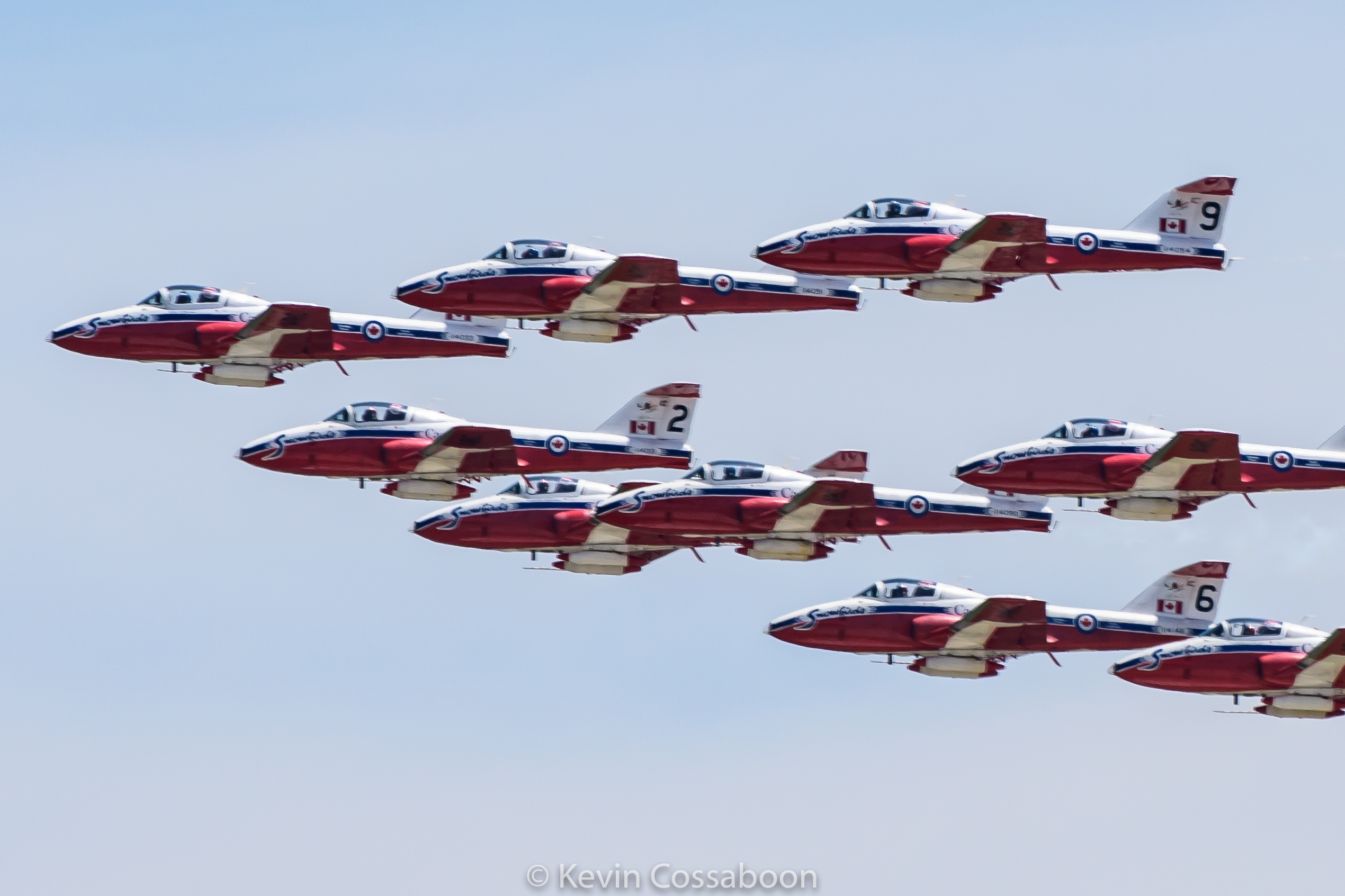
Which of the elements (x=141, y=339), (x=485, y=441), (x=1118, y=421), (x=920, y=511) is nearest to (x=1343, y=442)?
(x=1118, y=421)

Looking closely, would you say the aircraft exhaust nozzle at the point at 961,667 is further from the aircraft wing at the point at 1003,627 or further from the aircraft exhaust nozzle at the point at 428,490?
the aircraft exhaust nozzle at the point at 428,490

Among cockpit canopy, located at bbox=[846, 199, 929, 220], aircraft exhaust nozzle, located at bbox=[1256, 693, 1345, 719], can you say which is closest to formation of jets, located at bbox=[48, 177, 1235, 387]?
cockpit canopy, located at bbox=[846, 199, 929, 220]

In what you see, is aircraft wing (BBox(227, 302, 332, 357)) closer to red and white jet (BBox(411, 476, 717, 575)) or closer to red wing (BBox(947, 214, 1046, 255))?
red and white jet (BBox(411, 476, 717, 575))

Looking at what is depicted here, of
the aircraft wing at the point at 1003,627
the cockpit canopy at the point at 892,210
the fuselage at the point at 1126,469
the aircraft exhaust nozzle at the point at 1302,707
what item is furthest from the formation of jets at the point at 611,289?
the aircraft exhaust nozzle at the point at 1302,707

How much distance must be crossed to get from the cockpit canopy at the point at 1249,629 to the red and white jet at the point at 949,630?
399cm

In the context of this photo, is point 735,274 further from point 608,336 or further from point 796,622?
point 796,622

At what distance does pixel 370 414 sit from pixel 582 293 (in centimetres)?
1251

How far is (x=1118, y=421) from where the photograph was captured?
5566 inches

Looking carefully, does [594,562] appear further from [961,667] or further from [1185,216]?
[1185,216]

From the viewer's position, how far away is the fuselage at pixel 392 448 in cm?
14225

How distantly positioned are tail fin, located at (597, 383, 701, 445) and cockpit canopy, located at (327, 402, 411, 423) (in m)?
10.2

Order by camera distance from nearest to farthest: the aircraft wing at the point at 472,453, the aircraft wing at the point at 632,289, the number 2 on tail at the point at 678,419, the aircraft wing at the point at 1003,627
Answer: the aircraft wing at the point at 632,289
the aircraft wing at the point at 472,453
the aircraft wing at the point at 1003,627
the number 2 on tail at the point at 678,419

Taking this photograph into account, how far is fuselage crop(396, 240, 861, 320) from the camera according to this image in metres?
141

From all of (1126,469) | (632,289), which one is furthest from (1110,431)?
(632,289)
